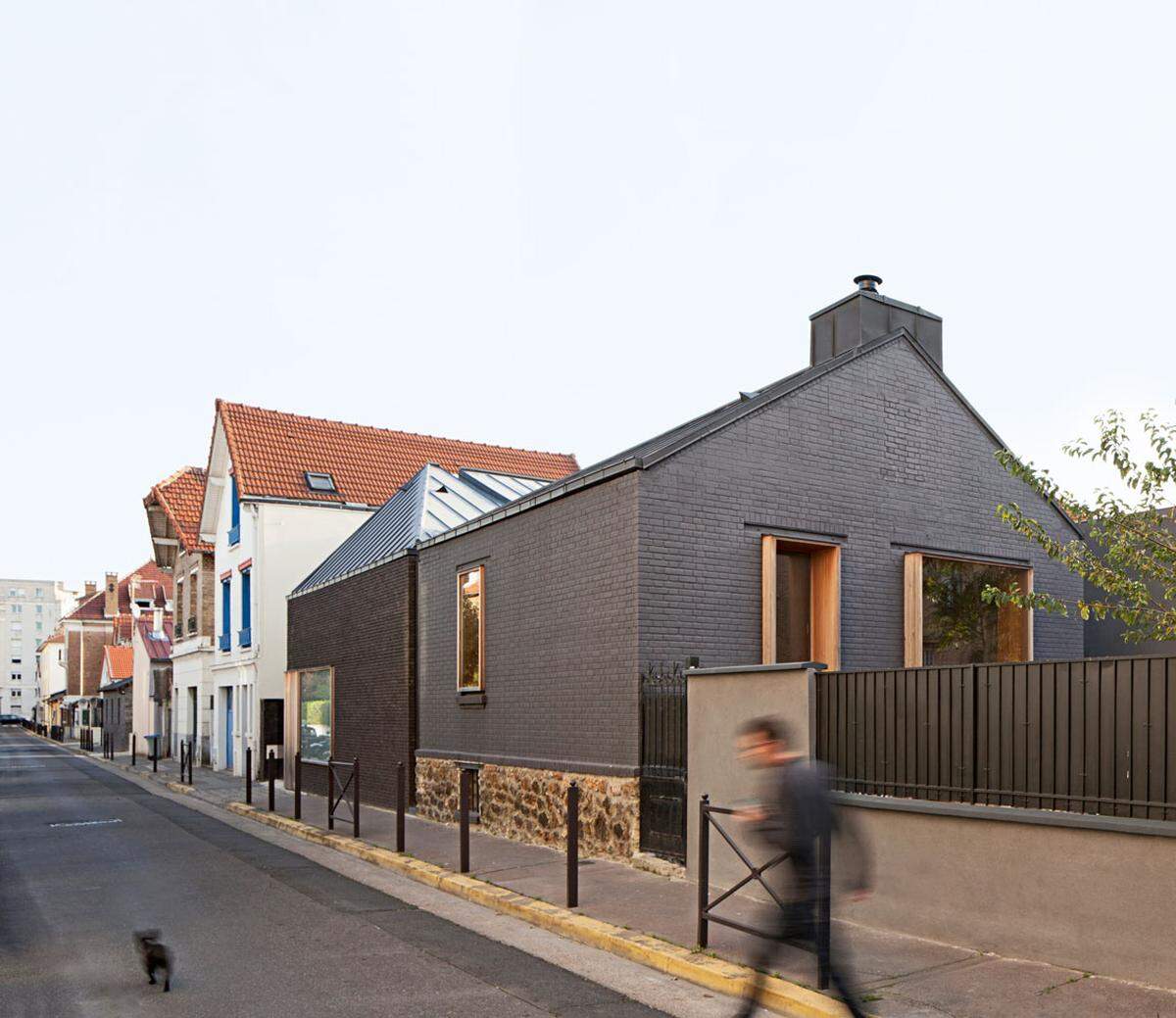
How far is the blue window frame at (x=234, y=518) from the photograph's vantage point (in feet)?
96.7

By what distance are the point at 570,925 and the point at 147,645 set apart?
38.3 metres

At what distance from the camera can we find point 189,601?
36438mm

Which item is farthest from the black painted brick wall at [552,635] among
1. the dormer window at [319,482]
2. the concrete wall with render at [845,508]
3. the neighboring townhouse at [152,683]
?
the neighboring townhouse at [152,683]

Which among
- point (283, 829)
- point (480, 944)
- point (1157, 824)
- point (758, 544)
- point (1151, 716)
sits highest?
point (758, 544)

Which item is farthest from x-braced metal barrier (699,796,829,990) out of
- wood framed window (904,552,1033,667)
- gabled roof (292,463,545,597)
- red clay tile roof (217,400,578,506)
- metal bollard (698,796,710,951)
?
red clay tile roof (217,400,578,506)

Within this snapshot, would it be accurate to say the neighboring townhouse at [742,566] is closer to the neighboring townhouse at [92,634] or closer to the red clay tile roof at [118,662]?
the red clay tile roof at [118,662]

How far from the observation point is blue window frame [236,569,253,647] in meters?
28.8

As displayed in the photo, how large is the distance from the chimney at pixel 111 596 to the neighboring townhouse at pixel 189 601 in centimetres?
5517

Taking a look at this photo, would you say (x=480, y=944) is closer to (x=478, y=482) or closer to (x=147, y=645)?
(x=478, y=482)

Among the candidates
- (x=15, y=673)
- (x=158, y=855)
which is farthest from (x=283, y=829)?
(x=15, y=673)

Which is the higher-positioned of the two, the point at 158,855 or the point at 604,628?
the point at 604,628

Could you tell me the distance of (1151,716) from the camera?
691 cm

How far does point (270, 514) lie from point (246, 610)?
10.8 feet

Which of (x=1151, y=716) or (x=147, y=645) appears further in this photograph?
(x=147, y=645)
